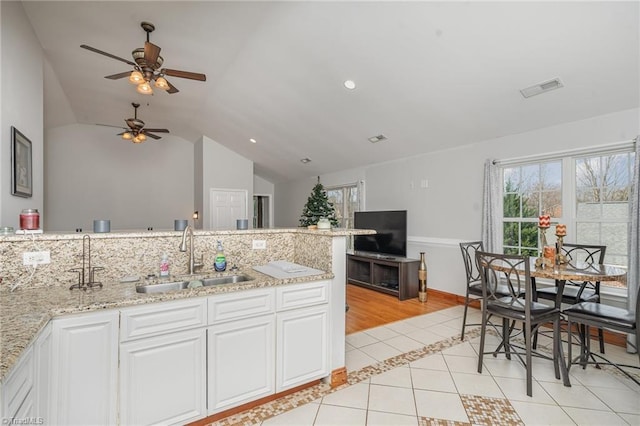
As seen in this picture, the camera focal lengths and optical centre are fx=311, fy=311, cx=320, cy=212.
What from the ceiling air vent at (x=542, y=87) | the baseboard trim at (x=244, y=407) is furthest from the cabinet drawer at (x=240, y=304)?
the ceiling air vent at (x=542, y=87)

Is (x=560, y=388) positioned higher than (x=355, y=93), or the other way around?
(x=355, y=93)

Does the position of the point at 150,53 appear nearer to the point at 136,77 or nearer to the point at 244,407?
the point at 136,77

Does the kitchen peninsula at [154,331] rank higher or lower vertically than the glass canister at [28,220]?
lower

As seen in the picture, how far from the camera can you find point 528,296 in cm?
243

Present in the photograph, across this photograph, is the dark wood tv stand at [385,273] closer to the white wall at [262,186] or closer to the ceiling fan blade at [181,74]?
the ceiling fan blade at [181,74]

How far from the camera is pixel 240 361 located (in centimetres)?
203

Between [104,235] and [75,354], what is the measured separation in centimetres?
81

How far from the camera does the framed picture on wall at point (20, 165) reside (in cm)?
274

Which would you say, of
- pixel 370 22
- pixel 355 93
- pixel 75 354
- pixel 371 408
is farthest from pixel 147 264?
pixel 355 93

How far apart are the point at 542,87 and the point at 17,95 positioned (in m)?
5.04

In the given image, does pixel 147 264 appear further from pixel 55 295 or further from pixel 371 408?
pixel 371 408

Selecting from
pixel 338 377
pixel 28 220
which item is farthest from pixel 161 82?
pixel 338 377

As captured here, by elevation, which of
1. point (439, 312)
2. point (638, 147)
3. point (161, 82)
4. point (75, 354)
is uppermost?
point (161, 82)

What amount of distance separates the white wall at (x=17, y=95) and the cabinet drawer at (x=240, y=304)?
1.84 metres
